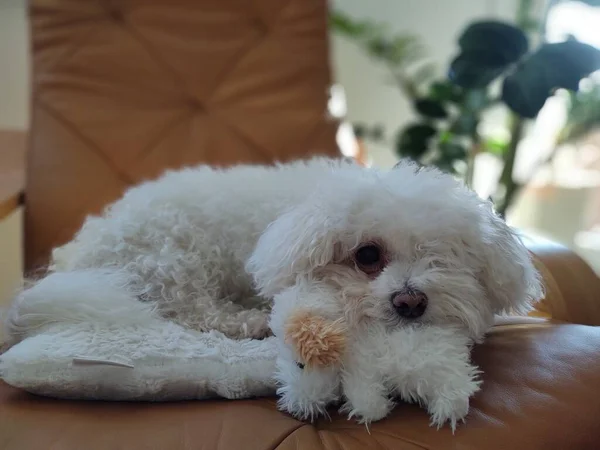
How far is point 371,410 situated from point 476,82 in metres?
→ 1.07

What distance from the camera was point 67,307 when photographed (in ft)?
2.41

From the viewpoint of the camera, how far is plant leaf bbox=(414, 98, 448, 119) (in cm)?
173

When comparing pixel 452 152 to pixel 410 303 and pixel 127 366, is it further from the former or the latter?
pixel 127 366

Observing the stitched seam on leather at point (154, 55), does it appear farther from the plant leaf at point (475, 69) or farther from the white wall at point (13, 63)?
the plant leaf at point (475, 69)

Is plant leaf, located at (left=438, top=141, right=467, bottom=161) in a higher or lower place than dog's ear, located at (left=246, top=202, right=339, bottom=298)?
higher

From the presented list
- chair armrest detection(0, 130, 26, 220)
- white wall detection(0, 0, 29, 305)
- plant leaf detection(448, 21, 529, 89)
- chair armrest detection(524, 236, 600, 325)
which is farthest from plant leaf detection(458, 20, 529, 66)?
white wall detection(0, 0, 29, 305)

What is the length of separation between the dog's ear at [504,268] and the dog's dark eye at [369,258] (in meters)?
0.12

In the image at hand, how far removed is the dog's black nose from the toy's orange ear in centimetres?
7

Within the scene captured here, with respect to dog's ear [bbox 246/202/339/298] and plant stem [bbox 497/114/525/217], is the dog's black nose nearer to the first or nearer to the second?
dog's ear [bbox 246/202/339/298]

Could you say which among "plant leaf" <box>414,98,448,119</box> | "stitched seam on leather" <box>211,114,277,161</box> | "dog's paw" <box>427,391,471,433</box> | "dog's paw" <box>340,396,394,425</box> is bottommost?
"dog's paw" <box>340,396,394,425</box>

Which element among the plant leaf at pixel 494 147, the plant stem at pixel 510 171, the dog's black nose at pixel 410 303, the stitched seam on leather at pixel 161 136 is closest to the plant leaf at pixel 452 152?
the plant stem at pixel 510 171

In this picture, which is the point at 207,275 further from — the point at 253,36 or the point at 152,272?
the point at 253,36

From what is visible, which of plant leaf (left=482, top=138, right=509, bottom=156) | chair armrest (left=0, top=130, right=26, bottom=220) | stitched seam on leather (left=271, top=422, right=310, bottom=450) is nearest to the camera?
stitched seam on leather (left=271, top=422, right=310, bottom=450)

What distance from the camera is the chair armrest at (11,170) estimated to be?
3.66 feet
